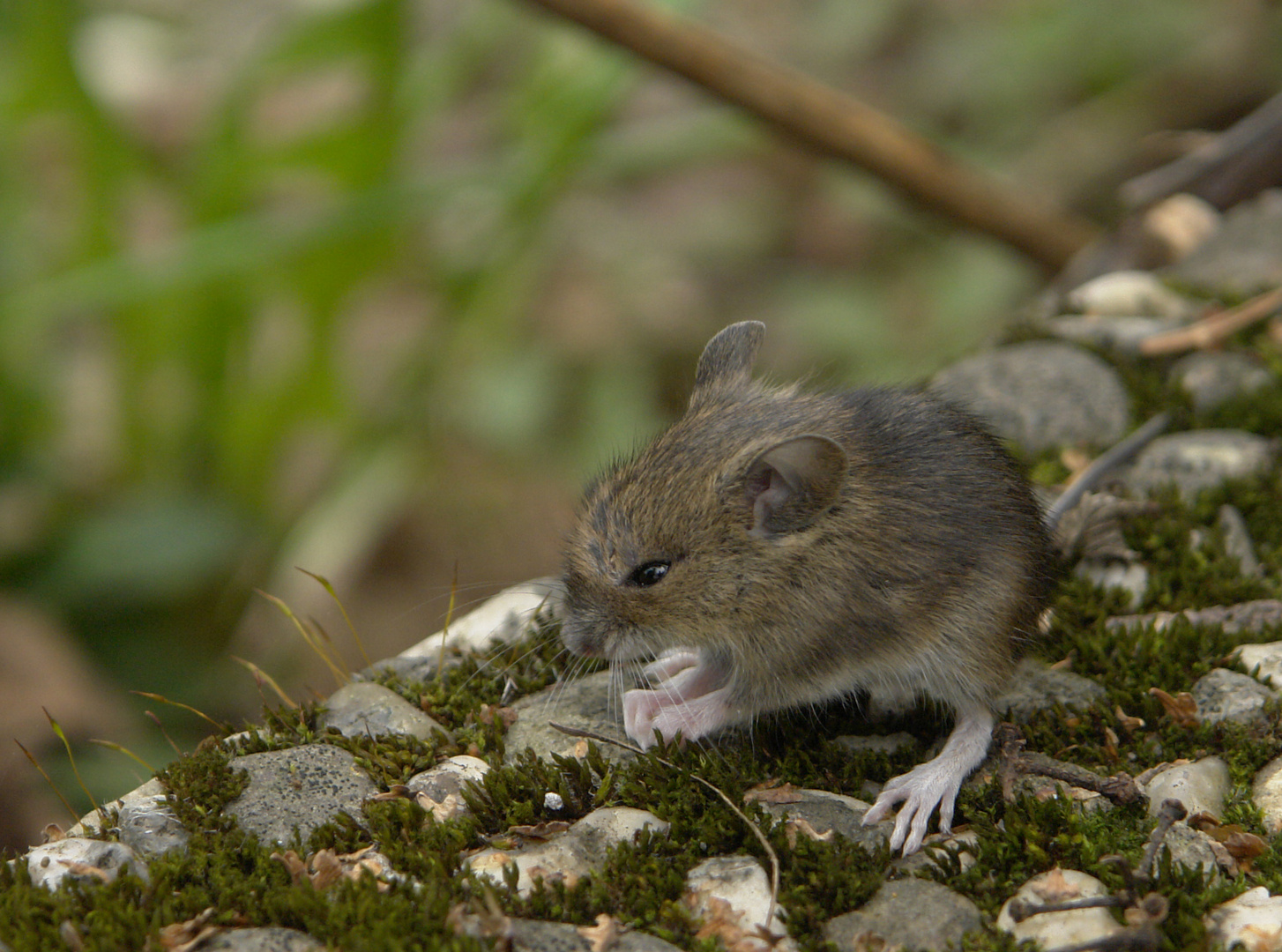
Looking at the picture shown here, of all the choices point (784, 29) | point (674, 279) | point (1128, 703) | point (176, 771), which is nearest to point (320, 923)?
point (176, 771)

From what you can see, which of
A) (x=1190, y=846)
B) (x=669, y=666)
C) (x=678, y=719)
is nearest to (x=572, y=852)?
(x=678, y=719)

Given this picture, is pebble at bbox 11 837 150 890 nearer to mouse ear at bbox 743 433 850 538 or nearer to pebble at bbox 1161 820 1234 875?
mouse ear at bbox 743 433 850 538

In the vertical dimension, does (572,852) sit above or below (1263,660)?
below

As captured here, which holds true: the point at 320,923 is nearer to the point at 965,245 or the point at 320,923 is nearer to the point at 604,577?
the point at 604,577

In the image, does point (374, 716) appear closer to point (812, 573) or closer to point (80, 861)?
point (80, 861)

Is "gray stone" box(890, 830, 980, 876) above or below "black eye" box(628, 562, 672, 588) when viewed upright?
below

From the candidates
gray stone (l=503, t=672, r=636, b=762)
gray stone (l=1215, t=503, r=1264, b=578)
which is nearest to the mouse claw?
gray stone (l=503, t=672, r=636, b=762)
